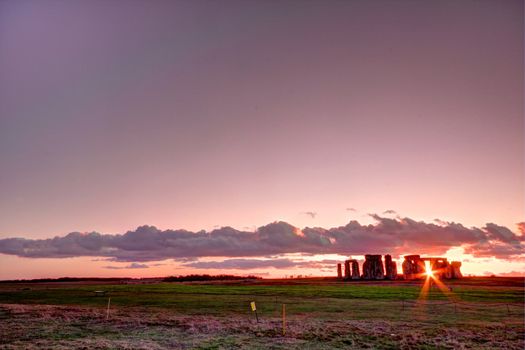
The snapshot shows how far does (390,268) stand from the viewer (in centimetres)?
11869

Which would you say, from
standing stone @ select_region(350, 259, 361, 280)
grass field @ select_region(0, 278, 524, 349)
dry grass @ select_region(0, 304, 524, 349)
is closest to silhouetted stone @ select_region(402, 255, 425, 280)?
standing stone @ select_region(350, 259, 361, 280)

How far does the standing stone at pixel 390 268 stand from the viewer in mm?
117375

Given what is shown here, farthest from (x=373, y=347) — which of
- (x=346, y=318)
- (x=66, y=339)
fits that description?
(x=66, y=339)

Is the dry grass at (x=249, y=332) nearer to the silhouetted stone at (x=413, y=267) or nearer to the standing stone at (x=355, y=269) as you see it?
the silhouetted stone at (x=413, y=267)

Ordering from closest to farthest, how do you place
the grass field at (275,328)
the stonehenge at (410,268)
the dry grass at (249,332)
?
the dry grass at (249,332), the grass field at (275,328), the stonehenge at (410,268)

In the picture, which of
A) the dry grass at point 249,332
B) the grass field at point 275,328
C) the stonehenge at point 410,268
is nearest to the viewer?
the dry grass at point 249,332

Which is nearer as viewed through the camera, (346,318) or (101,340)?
(101,340)

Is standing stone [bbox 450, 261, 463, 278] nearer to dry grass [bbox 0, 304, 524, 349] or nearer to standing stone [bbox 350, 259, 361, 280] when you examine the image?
standing stone [bbox 350, 259, 361, 280]

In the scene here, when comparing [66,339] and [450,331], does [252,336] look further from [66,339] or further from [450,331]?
[450,331]

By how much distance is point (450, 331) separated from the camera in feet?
101

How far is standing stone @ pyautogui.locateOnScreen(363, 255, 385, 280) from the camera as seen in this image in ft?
391

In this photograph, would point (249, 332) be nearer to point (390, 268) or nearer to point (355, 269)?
point (390, 268)

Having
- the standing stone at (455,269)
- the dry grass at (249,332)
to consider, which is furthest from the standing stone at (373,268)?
the dry grass at (249,332)

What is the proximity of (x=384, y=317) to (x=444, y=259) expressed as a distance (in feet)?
298
